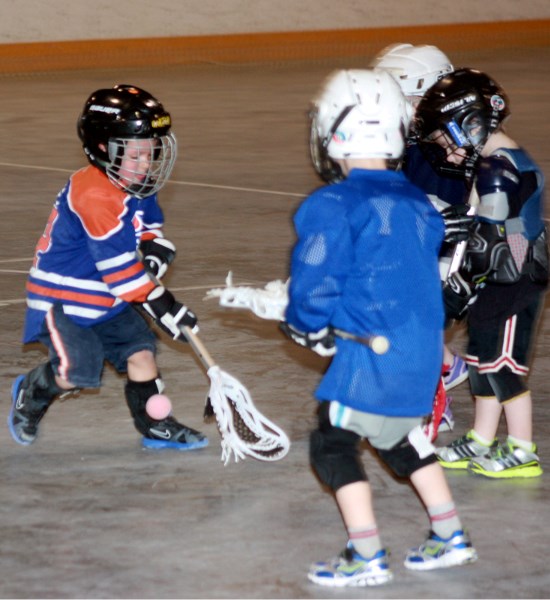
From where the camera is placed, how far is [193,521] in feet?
14.3

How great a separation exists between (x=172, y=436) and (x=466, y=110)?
5.41 feet

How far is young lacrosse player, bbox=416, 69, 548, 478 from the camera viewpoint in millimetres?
4531

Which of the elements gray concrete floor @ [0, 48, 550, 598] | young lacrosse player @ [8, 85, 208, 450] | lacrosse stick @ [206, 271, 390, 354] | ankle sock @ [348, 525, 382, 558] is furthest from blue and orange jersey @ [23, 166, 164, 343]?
ankle sock @ [348, 525, 382, 558]

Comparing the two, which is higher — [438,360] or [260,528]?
[438,360]

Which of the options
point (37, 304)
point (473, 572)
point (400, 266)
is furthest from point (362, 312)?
point (37, 304)

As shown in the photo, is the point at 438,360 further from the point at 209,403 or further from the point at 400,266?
the point at 209,403

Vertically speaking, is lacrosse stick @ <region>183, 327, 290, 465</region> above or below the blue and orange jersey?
below

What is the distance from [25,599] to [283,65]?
1672 centimetres

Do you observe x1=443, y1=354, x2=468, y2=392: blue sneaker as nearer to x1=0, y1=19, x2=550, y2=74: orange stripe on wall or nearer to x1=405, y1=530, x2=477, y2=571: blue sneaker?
x1=405, y1=530, x2=477, y2=571: blue sneaker

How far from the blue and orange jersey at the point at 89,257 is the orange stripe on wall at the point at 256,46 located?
1449 centimetres

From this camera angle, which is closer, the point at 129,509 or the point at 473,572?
the point at 473,572

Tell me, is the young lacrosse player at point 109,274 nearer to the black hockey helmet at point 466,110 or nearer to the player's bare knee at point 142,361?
the player's bare knee at point 142,361

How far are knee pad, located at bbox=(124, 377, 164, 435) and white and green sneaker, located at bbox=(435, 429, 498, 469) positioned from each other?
110 cm

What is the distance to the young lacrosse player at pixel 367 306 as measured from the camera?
3699 millimetres
